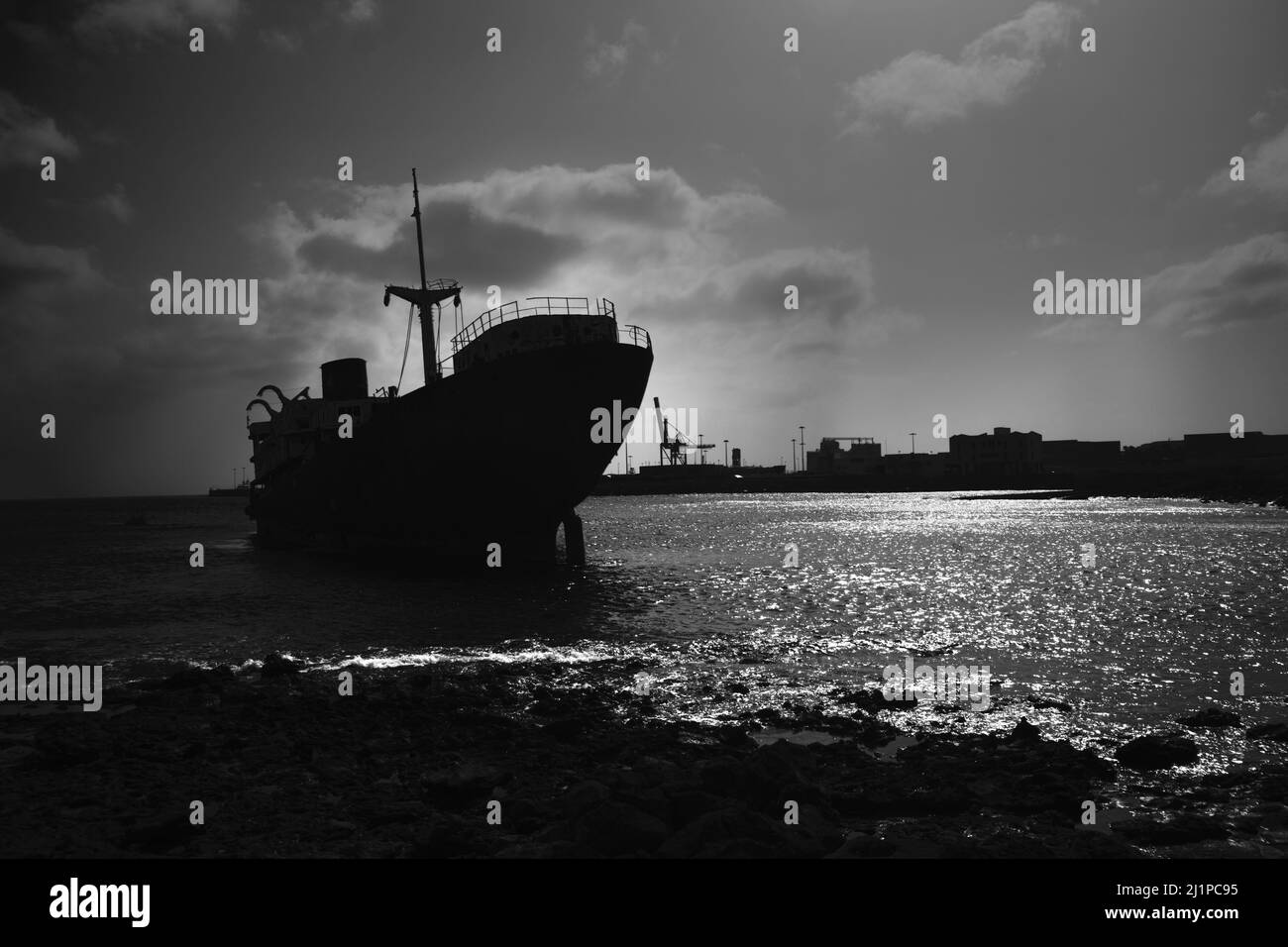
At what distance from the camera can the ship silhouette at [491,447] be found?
28234 millimetres

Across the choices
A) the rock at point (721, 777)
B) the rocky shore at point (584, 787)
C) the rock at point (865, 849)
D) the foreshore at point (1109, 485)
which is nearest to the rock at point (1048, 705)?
the rocky shore at point (584, 787)

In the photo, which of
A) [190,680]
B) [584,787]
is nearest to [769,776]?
[584,787]

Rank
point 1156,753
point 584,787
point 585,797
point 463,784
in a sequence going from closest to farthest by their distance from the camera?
point 585,797 → point 584,787 → point 463,784 → point 1156,753

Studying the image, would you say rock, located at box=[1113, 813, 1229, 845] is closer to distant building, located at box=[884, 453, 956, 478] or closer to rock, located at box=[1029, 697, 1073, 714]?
rock, located at box=[1029, 697, 1073, 714]

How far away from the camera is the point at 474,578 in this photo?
28.9m

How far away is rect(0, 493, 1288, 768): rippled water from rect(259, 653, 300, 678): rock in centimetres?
111

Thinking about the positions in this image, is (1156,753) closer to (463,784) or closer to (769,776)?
(769,776)

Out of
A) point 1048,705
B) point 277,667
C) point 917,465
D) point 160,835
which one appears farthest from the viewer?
→ point 917,465

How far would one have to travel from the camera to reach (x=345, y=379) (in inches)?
1757

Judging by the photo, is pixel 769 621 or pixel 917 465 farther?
pixel 917 465

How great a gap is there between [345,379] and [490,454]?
19814 mm

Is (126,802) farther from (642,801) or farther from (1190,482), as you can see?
(1190,482)

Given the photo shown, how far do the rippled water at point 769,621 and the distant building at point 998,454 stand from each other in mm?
128491

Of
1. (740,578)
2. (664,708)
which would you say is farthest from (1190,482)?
(664,708)
